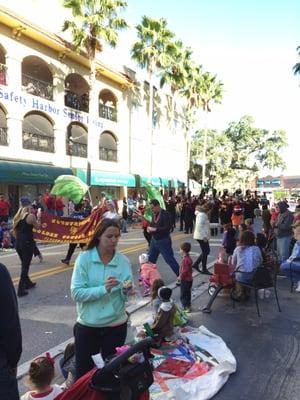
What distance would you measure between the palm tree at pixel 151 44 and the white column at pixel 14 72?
34.8 ft

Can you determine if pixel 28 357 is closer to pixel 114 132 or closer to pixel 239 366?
pixel 239 366

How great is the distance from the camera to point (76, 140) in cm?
2566

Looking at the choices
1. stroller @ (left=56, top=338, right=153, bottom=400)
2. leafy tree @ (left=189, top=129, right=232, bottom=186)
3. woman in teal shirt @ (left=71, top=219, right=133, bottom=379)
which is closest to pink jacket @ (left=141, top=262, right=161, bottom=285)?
woman in teal shirt @ (left=71, top=219, right=133, bottom=379)

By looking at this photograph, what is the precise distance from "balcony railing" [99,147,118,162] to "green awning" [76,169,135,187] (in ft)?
4.56

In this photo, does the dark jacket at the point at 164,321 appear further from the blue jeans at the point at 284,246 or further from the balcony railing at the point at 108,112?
the balcony railing at the point at 108,112

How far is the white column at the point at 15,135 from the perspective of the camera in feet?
67.6

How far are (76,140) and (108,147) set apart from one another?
4005mm

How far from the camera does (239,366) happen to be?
4.69m

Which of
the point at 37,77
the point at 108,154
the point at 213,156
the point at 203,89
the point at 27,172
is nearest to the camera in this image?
the point at 27,172

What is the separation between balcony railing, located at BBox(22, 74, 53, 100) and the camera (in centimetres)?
2215

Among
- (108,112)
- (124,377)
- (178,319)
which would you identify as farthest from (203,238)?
(108,112)

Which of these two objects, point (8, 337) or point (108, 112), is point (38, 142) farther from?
point (8, 337)

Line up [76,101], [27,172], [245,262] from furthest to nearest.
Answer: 1. [76,101]
2. [27,172]
3. [245,262]

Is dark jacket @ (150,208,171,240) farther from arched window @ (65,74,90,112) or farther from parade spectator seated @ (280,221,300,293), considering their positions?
arched window @ (65,74,90,112)
